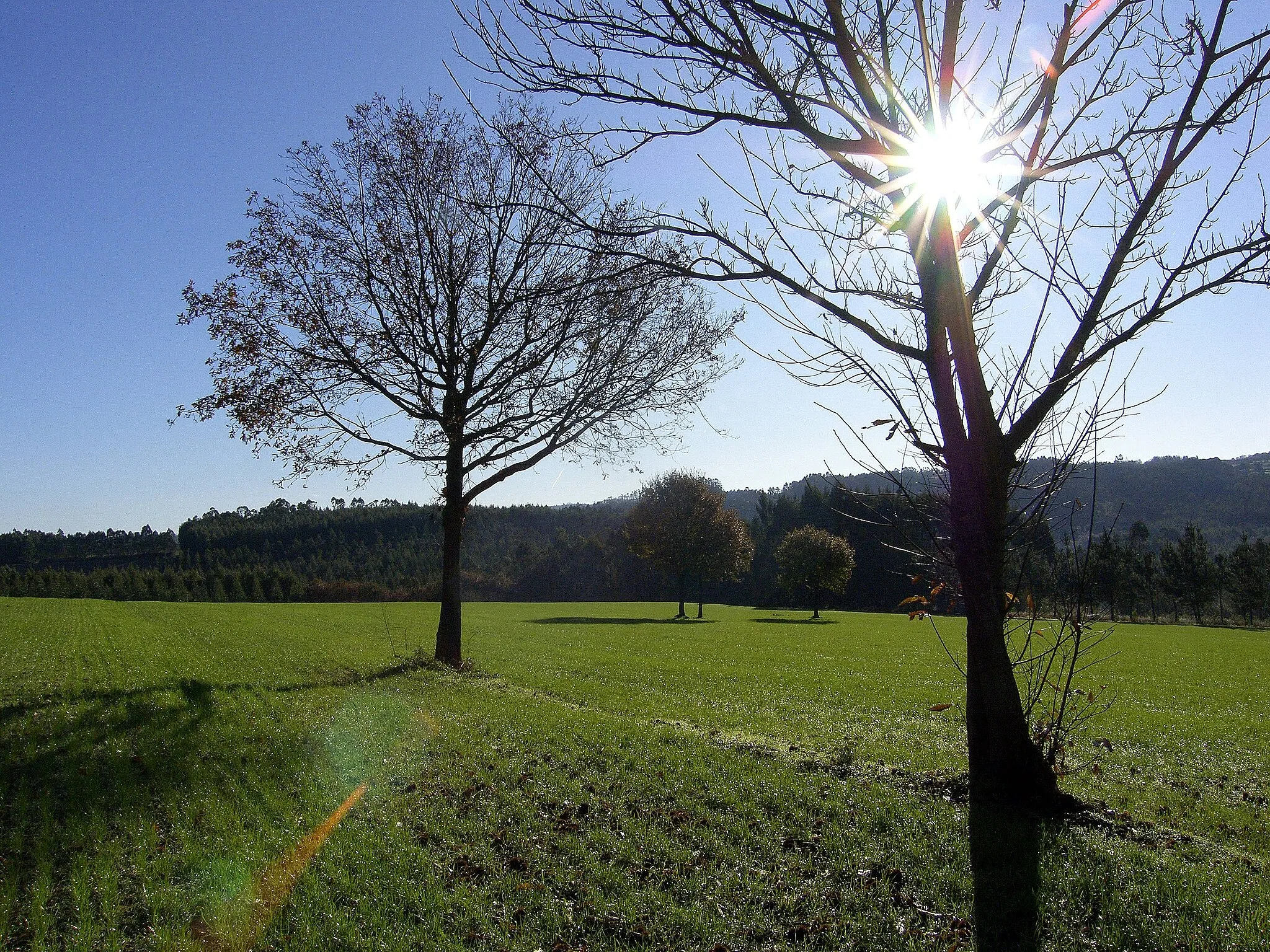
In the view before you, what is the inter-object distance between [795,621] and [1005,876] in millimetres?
46407

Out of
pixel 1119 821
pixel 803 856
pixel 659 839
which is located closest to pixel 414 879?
pixel 659 839

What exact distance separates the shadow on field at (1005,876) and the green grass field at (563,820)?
3.6 inches

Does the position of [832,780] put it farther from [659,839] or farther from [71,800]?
→ [71,800]

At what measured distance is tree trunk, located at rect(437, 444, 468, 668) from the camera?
1719 centimetres

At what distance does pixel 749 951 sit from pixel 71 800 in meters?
6.54

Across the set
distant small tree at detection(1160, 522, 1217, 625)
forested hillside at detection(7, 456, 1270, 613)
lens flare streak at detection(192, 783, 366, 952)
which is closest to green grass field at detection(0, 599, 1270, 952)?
lens flare streak at detection(192, 783, 366, 952)

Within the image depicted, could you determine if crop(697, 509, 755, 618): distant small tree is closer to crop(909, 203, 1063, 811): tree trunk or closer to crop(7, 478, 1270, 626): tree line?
crop(7, 478, 1270, 626): tree line

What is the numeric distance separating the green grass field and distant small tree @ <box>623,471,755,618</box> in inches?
1520

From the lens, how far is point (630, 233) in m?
5.49

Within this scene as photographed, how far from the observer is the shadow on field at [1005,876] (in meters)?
4.16

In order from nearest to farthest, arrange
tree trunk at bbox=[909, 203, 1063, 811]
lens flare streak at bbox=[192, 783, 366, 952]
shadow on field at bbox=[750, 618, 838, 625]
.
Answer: lens flare streak at bbox=[192, 783, 366, 952], tree trunk at bbox=[909, 203, 1063, 811], shadow on field at bbox=[750, 618, 838, 625]

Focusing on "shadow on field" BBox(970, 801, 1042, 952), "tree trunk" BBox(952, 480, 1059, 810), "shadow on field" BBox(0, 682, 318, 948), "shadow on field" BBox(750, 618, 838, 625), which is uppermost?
"tree trunk" BBox(952, 480, 1059, 810)

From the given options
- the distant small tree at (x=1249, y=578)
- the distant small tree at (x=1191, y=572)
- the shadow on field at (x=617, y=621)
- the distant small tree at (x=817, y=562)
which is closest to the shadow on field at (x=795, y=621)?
the distant small tree at (x=817, y=562)

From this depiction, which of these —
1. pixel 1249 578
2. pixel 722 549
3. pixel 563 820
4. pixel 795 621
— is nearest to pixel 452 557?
pixel 563 820
